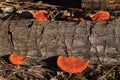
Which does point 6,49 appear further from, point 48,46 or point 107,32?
point 107,32

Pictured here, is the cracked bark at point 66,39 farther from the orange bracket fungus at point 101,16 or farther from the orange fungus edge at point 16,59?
the orange bracket fungus at point 101,16

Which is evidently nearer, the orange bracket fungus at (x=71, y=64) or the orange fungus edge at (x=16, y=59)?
the orange bracket fungus at (x=71, y=64)

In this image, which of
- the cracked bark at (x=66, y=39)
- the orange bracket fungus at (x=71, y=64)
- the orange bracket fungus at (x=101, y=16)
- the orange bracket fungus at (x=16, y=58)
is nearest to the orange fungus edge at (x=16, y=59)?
the orange bracket fungus at (x=16, y=58)

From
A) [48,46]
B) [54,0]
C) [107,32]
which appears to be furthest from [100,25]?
[54,0]

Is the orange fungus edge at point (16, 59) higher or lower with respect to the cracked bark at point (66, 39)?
lower

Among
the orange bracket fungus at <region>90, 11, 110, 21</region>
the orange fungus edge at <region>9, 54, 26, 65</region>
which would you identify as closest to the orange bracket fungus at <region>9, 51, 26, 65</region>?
the orange fungus edge at <region>9, 54, 26, 65</region>

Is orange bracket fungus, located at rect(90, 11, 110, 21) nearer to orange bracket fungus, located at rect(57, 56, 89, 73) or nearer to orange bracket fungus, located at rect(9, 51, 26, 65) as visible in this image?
orange bracket fungus, located at rect(57, 56, 89, 73)

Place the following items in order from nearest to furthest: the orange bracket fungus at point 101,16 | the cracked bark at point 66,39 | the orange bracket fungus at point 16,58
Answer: the cracked bark at point 66,39 → the orange bracket fungus at point 16,58 → the orange bracket fungus at point 101,16
